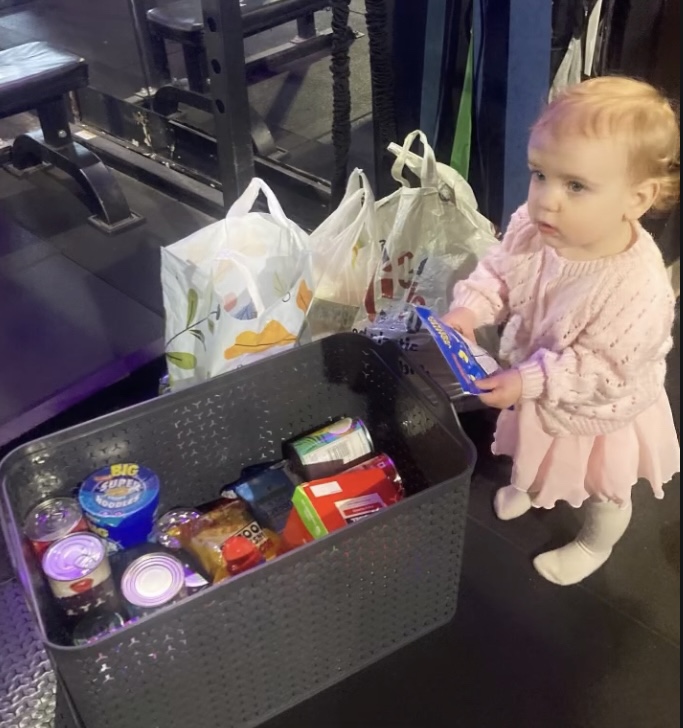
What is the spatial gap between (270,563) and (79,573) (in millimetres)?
249

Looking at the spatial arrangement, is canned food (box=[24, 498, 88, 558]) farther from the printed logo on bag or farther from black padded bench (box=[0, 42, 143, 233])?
black padded bench (box=[0, 42, 143, 233])

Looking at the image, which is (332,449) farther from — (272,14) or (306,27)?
(306,27)

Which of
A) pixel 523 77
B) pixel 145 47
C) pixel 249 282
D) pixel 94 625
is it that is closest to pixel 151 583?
pixel 94 625

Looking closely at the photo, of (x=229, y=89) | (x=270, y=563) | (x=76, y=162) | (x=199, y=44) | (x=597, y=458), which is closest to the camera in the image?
(x=270, y=563)

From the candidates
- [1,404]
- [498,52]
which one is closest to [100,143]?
[1,404]

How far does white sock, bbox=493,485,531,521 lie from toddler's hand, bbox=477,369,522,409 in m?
0.34

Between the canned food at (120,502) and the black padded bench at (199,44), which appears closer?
the canned food at (120,502)

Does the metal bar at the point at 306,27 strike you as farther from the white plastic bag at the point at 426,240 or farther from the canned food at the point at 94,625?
the canned food at the point at 94,625

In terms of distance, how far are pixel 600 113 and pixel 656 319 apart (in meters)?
0.26

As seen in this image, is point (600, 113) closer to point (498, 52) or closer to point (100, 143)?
point (498, 52)

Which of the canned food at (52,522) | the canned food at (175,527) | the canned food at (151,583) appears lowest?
the canned food at (175,527)

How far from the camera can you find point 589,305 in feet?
3.30

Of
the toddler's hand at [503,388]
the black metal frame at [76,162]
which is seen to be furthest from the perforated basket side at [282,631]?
the black metal frame at [76,162]

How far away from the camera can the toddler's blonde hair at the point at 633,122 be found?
92cm
